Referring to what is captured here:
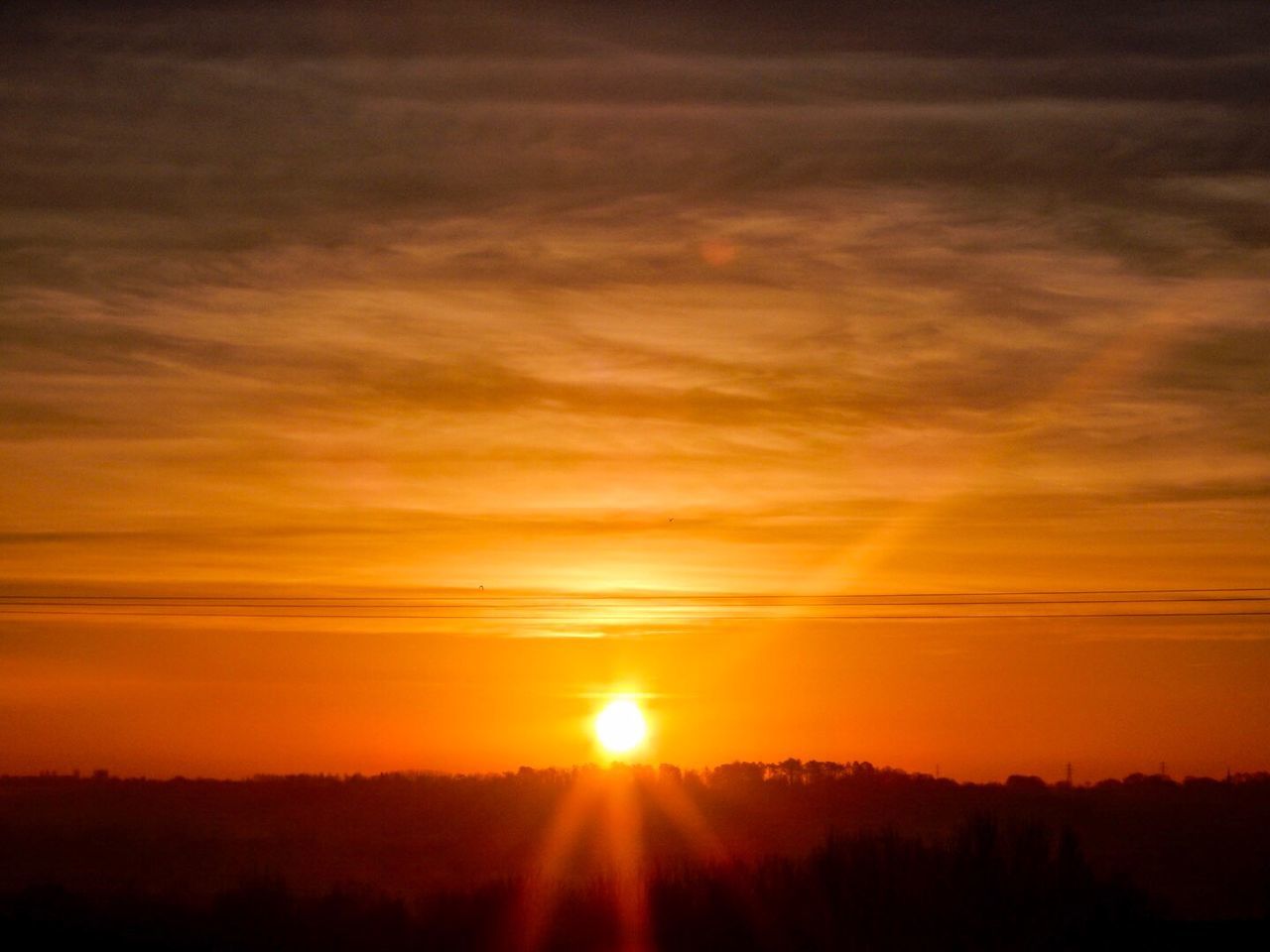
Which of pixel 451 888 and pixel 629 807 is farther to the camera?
pixel 629 807

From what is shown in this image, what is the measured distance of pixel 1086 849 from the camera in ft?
177

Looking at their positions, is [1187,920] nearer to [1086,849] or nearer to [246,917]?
[1086,849]

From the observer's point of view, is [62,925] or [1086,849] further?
[1086,849]

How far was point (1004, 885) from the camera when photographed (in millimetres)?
49031

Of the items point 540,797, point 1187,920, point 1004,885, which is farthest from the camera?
point 540,797

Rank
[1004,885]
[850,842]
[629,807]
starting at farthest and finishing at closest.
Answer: [629,807] < [850,842] < [1004,885]

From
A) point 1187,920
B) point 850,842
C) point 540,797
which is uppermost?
point 540,797

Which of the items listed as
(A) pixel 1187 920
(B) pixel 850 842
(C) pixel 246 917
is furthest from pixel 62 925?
(A) pixel 1187 920

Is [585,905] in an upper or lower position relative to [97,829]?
lower

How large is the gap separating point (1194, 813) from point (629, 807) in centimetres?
2640

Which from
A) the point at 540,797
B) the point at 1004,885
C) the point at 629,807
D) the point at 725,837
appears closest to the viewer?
the point at 1004,885

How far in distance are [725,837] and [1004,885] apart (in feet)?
52.2

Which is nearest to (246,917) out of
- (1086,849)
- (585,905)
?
(585,905)

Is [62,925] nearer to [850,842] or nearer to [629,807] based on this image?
[850,842]
